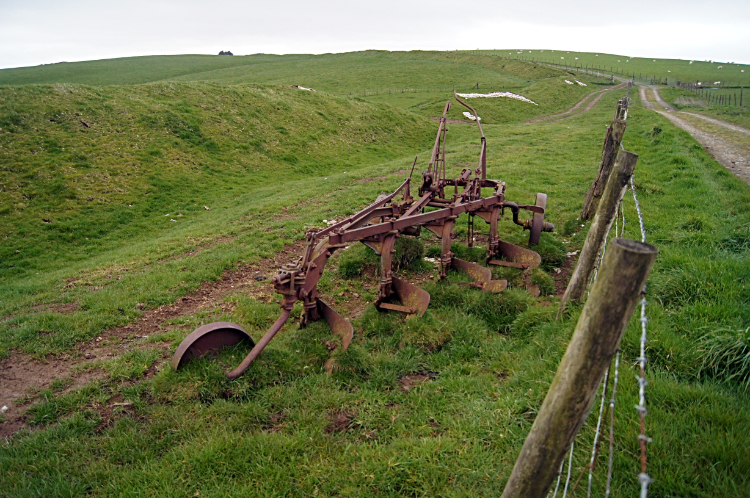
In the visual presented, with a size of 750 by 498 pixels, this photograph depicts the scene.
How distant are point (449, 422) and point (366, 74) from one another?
6206cm

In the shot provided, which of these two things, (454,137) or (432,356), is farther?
(454,137)

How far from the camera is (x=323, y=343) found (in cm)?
557

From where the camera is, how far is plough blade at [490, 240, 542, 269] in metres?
8.02

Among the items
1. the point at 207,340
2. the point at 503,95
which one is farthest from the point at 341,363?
the point at 503,95

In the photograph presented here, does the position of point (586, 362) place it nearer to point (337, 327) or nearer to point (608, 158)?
point (337, 327)

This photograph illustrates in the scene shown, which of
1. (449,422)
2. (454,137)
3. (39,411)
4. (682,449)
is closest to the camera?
(682,449)

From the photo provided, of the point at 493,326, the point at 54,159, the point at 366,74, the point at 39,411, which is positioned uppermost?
the point at 366,74

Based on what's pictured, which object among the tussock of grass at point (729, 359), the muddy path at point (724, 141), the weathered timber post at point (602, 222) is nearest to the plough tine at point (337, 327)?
the weathered timber post at point (602, 222)

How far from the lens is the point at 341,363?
521 centimetres

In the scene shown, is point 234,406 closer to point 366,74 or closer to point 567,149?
point 567,149

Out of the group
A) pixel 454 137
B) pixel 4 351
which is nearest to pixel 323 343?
pixel 4 351

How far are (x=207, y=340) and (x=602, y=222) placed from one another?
479 centimetres

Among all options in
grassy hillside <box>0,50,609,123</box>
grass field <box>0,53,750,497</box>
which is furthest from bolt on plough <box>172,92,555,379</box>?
grassy hillside <box>0,50,609,123</box>

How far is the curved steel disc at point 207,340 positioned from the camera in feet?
15.8
